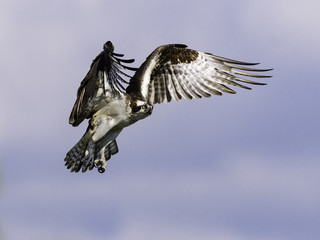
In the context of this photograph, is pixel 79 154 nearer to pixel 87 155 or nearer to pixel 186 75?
pixel 87 155

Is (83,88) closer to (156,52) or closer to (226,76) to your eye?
(156,52)

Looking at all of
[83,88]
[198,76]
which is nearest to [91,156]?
[83,88]

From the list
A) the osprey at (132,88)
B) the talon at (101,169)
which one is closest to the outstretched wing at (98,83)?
the osprey at (132,88)

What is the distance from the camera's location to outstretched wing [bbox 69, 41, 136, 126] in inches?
520

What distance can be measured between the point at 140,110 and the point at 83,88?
116 cm

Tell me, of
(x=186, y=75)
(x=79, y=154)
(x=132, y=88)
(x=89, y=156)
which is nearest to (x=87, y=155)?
(x=89, y=156)

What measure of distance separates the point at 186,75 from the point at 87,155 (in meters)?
2.86

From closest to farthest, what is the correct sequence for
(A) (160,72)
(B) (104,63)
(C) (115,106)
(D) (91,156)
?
(B) (104,63) → (C) (115,106) → (D) (91,156) → (A) (160,72)

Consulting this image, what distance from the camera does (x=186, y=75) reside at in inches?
634

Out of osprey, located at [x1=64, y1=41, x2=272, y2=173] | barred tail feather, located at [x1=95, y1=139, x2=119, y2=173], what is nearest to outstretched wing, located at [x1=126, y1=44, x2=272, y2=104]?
osprey, located at [x1=64, y1=41, x2=272, y2=173]

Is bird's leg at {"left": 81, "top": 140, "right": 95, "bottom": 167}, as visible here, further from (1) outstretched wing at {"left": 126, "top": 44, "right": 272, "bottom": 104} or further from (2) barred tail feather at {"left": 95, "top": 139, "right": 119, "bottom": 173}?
(1) outstretched wing at {"left": 126, "top": 44, "right": 272, "bottom": 104}

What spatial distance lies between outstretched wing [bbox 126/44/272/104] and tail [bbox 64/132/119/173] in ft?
4.63

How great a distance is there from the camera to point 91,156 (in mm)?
15016

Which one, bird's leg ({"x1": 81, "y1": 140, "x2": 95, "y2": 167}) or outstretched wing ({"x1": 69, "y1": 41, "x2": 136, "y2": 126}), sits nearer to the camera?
outstretched wing ({"x1": 69, "y1": 41, "x2": 136, "y2": 126})
